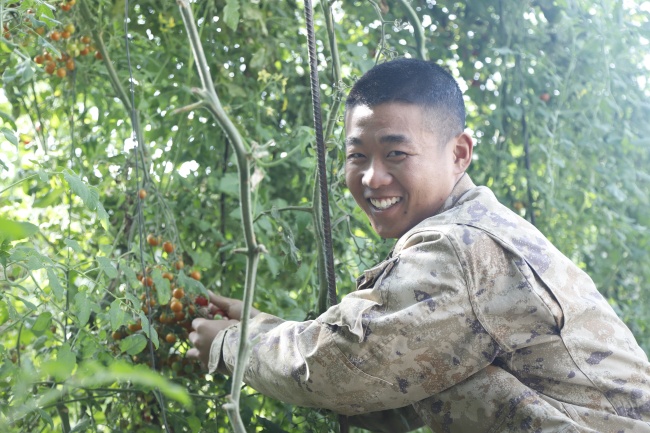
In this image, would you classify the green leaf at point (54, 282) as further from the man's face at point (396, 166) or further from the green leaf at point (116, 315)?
the man's face at point (396, 166)

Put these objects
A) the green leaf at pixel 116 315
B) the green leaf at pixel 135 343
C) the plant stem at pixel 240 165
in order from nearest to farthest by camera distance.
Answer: the plant stem at pixel 240 165
the green leaf at pixel 116 315
the green leaf at pixel 135 343

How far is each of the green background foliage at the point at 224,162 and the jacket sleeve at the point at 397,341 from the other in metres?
0.34

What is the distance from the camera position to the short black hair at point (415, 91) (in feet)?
6.27

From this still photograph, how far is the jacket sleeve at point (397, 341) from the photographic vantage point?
63.4 inches

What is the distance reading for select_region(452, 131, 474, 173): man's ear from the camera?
2.02 m

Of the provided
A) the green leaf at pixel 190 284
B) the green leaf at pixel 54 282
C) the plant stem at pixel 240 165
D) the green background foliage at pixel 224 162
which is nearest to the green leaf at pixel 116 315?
the green background foliage at pixel 224 162

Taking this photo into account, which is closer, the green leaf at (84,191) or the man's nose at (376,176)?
the green leaf at (84,191)

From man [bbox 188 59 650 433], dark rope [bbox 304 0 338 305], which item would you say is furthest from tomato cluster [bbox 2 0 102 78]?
man [bbox 188 59 650 433]

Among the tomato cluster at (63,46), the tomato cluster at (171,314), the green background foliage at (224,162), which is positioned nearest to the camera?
the green background foliage at (224,162)

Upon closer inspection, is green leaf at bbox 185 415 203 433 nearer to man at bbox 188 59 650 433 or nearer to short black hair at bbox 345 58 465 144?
man at bbox 188 59 650 433

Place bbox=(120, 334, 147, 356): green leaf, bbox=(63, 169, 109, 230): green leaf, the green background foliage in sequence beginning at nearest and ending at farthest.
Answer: bbox=(63, 169, 109, 230): green leaf
bbox=(120, 334, 147, 356): green leaf
the green background foliage

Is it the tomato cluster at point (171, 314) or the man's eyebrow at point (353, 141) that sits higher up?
the man's eyebrow at point (353, 141)

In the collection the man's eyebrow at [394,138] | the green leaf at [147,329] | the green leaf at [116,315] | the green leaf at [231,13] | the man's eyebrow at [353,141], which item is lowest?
the green leaf at [147,329]

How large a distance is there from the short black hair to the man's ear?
0.7 inches
